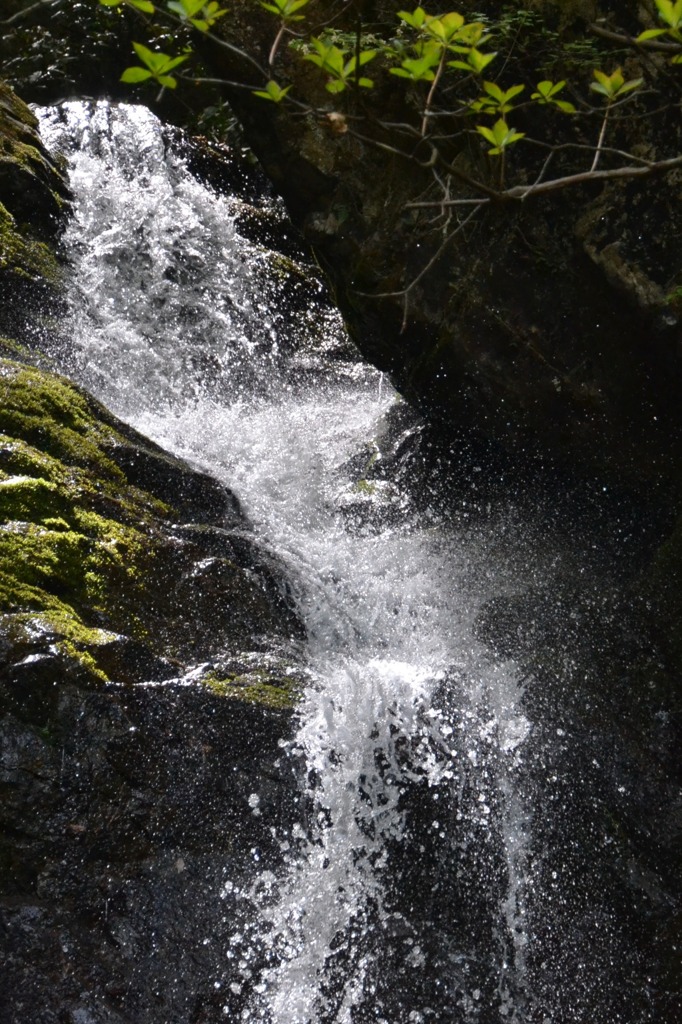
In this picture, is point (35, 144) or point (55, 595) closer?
point (55, 595)

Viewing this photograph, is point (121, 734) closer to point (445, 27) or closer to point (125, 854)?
point (125, 854)

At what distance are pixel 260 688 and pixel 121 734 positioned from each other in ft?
1.99

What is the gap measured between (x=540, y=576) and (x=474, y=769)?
147 centimetres

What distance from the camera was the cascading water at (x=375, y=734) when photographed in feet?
9.30

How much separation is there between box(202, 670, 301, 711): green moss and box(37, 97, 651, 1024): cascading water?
3.6 inches

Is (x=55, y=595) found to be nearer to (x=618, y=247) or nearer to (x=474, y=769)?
(x=474, y=769)

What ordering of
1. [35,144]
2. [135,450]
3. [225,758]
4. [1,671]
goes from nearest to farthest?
[1,671] → [225,758] → [135,450] → [35,144]

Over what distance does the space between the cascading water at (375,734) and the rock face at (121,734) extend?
14 cm

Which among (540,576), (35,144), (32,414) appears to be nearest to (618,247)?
(540,576)

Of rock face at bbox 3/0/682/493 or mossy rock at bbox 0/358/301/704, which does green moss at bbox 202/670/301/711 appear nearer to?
mossy rock at bbox 0/358/301/704

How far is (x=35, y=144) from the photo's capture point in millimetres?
7203

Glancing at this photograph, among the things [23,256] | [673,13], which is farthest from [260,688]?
[23,256]

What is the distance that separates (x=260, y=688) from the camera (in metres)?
3.27

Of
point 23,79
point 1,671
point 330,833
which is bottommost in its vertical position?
point 330,833
